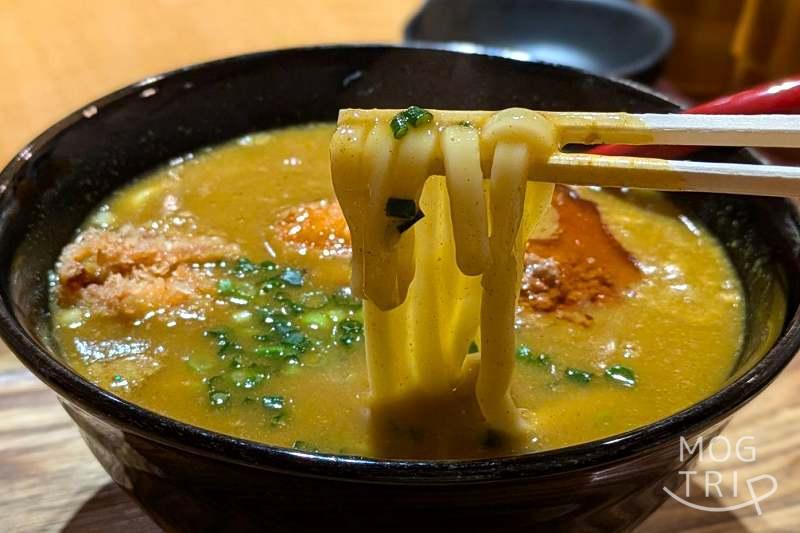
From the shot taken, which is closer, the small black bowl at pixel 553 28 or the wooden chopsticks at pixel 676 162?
the wooden chopsticks at pixel 676 162

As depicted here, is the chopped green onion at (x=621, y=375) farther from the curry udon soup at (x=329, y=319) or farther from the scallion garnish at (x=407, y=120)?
the scallion garnish at (x=407, y=120)

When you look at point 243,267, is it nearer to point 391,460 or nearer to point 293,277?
point 293,277

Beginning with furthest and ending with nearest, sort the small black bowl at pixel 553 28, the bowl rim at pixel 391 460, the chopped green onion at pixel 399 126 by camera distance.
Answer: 1. the small black bowl at pixel 553 28
2. the chopped green onion at pixel 399 126
3. the bowl rim at pixel 391 460

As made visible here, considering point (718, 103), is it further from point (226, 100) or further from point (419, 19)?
point (419, 19)

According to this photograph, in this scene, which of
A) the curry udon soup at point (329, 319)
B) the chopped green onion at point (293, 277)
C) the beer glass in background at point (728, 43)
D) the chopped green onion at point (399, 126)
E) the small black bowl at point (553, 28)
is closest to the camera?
the chopped green onion at point (399, 126)

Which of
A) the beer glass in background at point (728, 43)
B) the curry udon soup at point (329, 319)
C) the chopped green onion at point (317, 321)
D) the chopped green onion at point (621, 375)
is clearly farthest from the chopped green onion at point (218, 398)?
the beer glass in background at point (728, 43)

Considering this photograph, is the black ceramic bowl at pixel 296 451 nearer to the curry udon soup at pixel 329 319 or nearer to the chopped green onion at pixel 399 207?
the curry udon soup at pixel 329 319

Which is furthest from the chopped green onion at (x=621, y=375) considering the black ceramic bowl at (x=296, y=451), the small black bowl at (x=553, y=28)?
the small black bowl at (x=553, y=28)

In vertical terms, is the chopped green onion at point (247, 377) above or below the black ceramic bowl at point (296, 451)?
below

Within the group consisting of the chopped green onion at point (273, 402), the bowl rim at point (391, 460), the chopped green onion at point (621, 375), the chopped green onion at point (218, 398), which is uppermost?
the bowl rim at point (391, 460)

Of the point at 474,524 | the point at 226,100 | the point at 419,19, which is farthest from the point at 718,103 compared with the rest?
the point at 419,19
